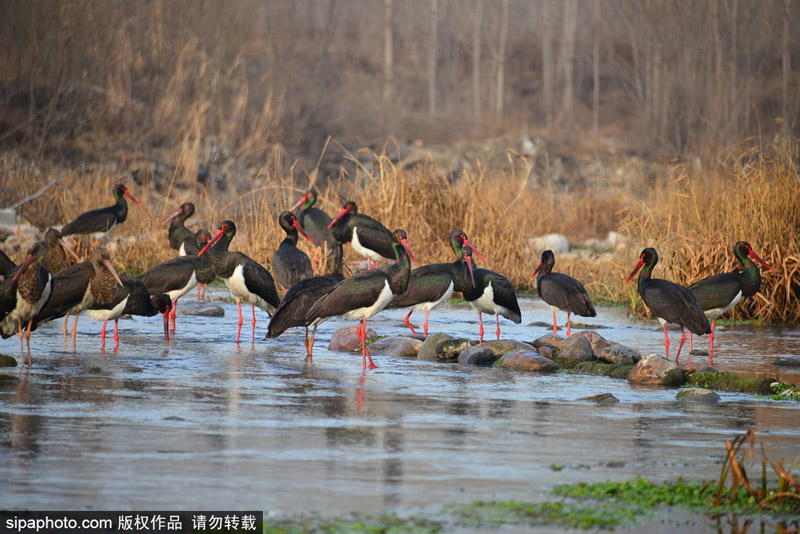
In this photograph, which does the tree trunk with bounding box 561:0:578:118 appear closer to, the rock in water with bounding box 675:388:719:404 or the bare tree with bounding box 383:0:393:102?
the bare tree with bounding box 383:0:393:102

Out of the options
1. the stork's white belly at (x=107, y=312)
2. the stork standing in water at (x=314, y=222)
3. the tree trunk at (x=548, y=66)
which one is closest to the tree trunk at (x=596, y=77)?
the tree trunk at (x=548, y=66)

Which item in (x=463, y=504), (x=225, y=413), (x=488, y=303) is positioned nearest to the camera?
(x=463, y=504)

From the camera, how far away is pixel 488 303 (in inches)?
490

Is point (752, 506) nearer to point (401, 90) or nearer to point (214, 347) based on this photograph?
point (214, 347)

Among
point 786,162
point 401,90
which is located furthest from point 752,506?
point 401,90

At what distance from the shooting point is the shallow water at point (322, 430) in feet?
17.8

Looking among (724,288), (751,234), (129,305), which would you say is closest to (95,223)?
(129,305)

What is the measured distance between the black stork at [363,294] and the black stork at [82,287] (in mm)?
2029

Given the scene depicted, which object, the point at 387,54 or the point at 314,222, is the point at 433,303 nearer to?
the point at 314,222

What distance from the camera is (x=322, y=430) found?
6934 mm

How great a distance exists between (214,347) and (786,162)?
28.7ft

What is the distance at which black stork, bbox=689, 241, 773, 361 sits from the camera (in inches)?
467

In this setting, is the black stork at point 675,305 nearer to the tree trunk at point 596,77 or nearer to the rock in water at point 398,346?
the rock in water at point 398,346

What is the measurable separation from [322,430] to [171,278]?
5.77 metres
